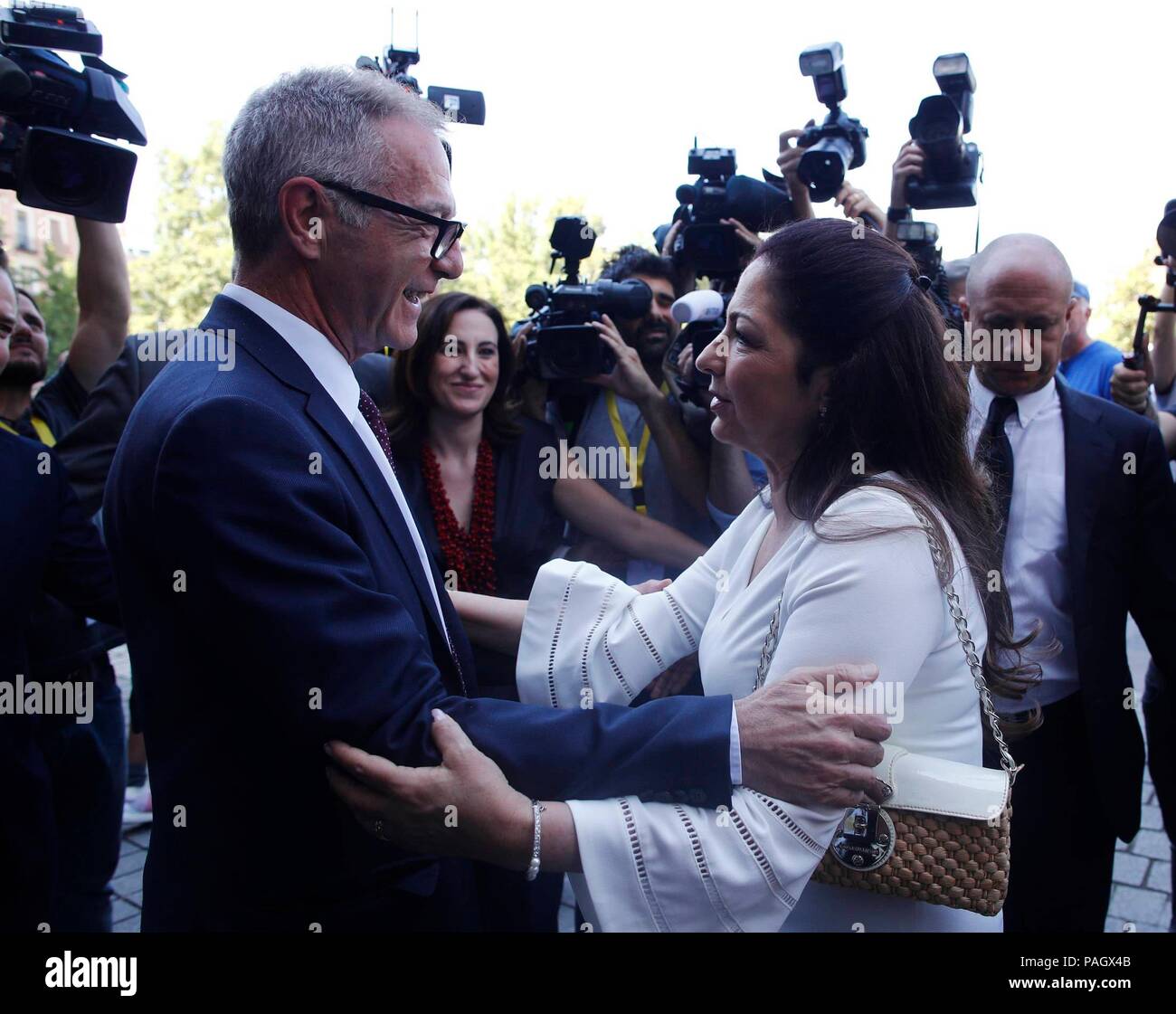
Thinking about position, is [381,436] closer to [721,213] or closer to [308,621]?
[308,621]

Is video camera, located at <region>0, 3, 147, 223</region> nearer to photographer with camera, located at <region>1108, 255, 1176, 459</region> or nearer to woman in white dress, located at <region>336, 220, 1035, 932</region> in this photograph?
woman in white dress, located at <region>336, 220, 1035, 932</region>

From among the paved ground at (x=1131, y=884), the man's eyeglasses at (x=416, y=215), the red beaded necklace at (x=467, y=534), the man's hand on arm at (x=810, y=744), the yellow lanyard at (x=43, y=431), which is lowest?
the paved ground at (x=1131, y=884)

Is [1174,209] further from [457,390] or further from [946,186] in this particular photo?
[457,390]

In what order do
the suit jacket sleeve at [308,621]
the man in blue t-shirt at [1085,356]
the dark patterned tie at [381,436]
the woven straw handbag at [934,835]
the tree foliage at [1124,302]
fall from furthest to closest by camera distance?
the tree foliage at [1124,302] < the man in blue t-shirt at [1085,356] < the dark patterned tie at [381,436] < the woven straw handbag at [934,835] < the suit jacket sleeve at [308,621]

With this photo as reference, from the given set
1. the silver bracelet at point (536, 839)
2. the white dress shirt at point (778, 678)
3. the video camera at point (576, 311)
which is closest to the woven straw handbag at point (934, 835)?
the white dress shirt at point (778, 678)

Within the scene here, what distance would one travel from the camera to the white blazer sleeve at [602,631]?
1.96 m

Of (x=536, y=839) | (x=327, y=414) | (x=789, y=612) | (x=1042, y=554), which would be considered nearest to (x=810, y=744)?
(x=789, y=612)

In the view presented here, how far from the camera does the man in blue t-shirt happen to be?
171 inches

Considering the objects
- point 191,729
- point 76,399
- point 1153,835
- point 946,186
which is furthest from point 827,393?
point 1153,835

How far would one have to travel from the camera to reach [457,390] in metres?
3.07

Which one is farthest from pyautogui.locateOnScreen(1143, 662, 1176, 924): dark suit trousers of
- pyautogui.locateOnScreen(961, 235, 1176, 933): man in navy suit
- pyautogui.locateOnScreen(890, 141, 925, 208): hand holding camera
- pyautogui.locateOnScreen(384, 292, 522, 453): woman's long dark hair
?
pyautogui.locateOnScreen(384, 292, 522, 453): woman's long dark hair

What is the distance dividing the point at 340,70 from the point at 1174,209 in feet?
8.00

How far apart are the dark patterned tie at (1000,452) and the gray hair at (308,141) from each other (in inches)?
68.6

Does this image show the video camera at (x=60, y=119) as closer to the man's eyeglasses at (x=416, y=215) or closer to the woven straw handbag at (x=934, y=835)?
the man's eyeglasses at (x=416, y=215)
